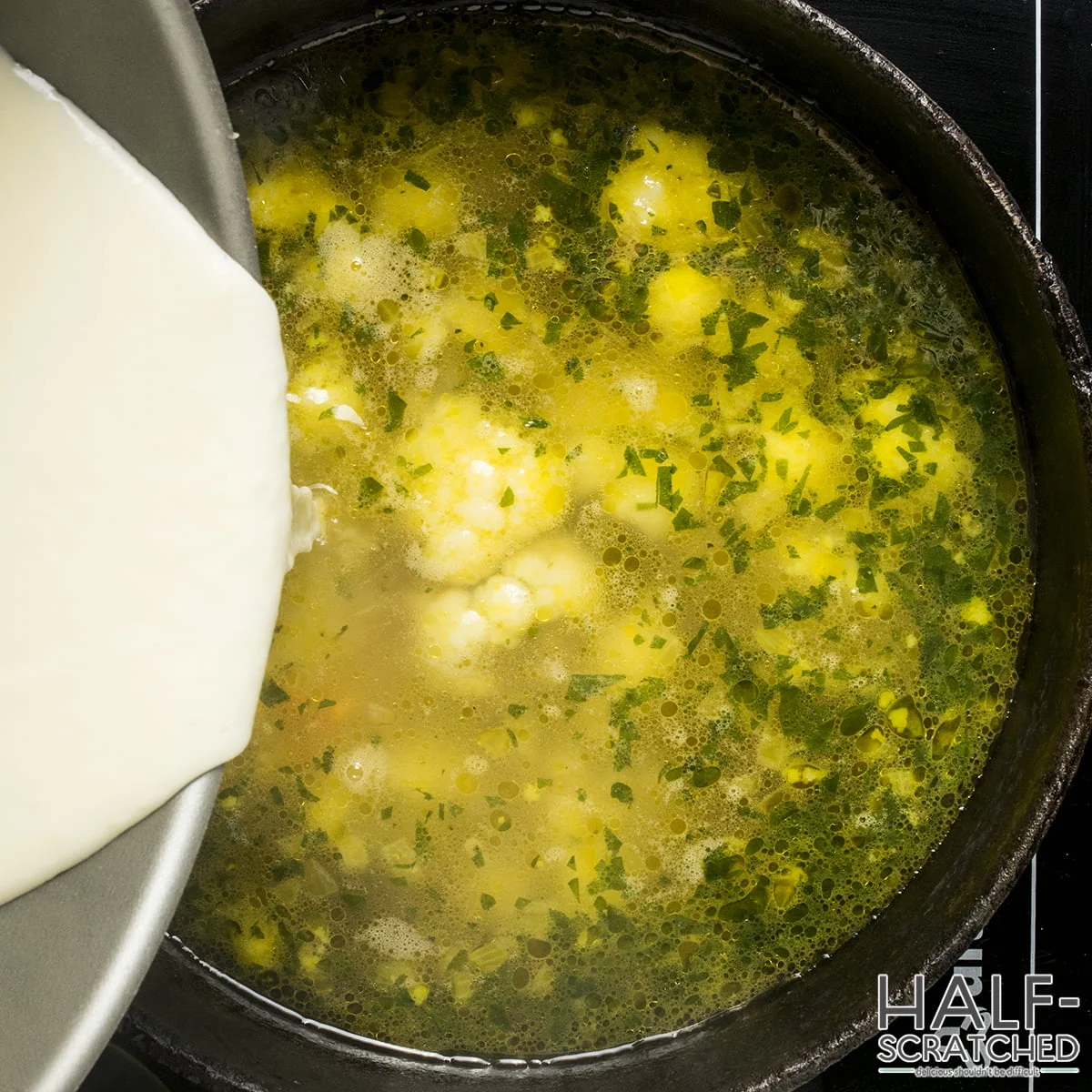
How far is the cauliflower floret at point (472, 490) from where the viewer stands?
1479mm

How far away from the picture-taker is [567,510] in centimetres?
150

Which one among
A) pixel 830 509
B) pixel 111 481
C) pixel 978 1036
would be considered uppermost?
pixel 111 481

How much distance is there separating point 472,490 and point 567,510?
0.43 feet

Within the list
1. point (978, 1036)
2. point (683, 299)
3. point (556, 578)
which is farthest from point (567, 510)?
point (978, 1036)

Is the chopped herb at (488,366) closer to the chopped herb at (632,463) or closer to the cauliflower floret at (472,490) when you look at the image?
the cauliflower floret at (472,490)

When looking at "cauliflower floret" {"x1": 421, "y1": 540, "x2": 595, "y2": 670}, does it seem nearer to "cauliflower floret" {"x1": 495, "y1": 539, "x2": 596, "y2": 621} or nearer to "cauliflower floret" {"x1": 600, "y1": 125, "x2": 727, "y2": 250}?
"cauliflower floret" {"x1": 495, "y1": 539, "x2": 596, "y2": 621}

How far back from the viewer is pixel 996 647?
154 centimetres

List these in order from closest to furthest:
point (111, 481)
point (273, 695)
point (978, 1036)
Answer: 1. point (111, 481)
2. point (273, 695)
3. point (978, 1036)

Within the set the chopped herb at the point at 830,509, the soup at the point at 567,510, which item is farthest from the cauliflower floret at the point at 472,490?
the chopped herb at the point at 830,509

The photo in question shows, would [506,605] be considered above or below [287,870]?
above

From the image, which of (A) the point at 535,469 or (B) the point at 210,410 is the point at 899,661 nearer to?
(A) the point at 535,469

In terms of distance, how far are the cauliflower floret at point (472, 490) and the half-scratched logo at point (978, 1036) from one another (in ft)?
2.91

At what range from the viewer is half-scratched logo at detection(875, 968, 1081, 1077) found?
159cm

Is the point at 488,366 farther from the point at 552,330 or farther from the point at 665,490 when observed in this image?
the point at 665,490
